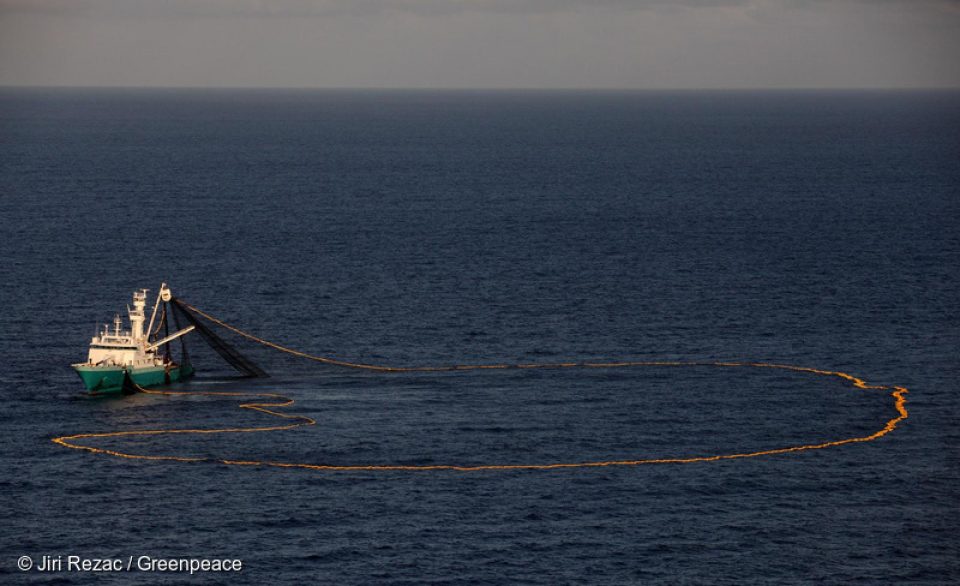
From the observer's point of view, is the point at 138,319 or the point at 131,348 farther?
the point at 138,319

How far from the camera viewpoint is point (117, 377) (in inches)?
6688

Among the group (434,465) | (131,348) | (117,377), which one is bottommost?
(434,465)

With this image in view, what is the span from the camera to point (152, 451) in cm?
14912

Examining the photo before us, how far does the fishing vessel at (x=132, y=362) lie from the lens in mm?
168875

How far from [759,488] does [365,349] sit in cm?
6883

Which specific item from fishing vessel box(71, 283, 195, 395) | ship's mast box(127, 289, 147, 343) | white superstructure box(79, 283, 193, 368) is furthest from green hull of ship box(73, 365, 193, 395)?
ship's mast box(127, 289, 147, 343)

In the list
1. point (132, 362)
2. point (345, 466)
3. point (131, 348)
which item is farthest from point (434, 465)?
point (131, 348)

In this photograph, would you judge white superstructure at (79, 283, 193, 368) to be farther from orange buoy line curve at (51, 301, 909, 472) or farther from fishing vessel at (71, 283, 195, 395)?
orange buoy line curve at (51, 301, 909, 472)

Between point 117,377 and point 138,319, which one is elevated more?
point 138,319

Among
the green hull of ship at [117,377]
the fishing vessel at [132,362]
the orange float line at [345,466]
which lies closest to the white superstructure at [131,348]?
the fishing vessel at [132,362]

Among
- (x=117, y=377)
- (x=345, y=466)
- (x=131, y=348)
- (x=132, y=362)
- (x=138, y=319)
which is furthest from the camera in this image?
(x=138, y=319)

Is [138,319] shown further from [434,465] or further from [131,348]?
[434,465]

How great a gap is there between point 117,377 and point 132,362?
322 centimetres

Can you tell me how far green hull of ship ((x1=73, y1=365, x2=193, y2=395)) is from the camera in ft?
552
